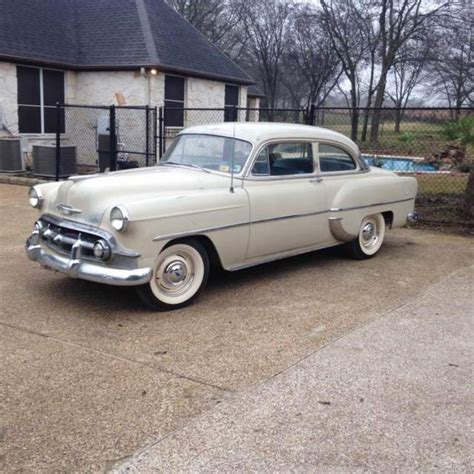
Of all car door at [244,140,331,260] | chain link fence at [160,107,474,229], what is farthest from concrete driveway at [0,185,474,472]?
chain link fence at [160,107,474,229]

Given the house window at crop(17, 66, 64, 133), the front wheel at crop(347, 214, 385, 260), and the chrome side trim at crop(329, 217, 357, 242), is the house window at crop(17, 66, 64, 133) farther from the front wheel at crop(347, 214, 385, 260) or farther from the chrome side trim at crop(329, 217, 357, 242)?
the chrome side trim at crop(329, 217, 357, 242)

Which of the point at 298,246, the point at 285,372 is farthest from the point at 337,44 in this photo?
the point at 285,372

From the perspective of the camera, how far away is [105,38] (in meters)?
17.6

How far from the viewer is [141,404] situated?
3424mm

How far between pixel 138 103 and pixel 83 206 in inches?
474

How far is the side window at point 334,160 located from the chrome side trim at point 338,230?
60cm

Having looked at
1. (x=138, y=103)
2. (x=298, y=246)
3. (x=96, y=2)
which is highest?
(x=96, y=2)

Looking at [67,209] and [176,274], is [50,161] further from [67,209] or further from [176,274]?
[176,274]

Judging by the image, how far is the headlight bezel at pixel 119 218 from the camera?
4.62 m

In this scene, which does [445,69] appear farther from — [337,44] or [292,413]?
[292,413]

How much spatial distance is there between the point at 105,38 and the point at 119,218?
14.5m

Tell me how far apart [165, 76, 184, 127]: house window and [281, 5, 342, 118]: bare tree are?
21.5 metres

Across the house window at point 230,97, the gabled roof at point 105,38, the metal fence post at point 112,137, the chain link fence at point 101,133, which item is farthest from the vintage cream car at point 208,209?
the house window at point 230,97

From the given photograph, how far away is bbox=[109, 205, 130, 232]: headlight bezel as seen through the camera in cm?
462
